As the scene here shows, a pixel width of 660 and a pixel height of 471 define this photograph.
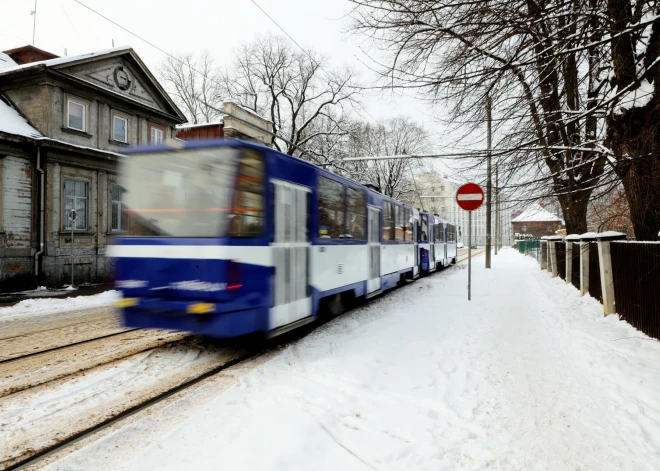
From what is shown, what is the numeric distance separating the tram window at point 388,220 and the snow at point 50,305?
6.90 meters

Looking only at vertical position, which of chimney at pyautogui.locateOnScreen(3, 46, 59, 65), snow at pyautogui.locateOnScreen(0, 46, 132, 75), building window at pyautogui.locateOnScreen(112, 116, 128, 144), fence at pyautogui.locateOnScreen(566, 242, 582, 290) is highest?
chimney at pyautogui.locateOnScreen(3, 46, 59, 65)

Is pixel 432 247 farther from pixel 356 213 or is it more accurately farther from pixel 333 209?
pixel 333 209

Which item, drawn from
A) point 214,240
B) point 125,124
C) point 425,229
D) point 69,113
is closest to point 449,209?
point 425,229

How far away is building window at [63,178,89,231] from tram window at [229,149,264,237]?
14025 mm

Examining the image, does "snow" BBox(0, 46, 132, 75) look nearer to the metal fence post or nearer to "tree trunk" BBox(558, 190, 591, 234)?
"tree trunk" BBox(558, 190, 591, 234)

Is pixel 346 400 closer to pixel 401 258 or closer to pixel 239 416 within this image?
pixel 239 416

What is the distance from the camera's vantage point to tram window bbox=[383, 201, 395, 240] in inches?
455

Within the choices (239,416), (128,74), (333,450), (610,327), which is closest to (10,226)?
(128,74)

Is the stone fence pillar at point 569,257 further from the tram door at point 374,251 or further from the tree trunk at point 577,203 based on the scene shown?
the tram door at point 374,251

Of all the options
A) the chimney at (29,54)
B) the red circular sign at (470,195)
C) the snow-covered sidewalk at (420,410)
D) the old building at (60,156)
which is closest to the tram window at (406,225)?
the red circular sign at (470,195)

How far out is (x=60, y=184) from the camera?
16125 millimetres

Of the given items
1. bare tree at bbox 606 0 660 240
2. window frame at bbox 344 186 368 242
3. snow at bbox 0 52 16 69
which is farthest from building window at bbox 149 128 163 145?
bare tree at bbox 606 0 660 240

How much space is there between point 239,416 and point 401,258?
10.2 meters

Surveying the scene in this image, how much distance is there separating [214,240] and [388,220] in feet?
23.9
